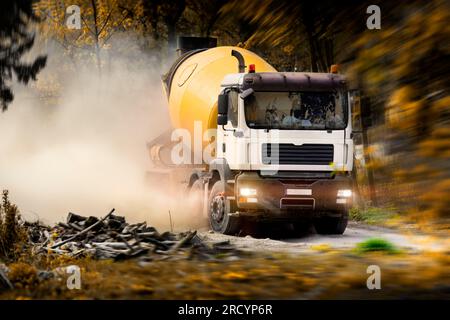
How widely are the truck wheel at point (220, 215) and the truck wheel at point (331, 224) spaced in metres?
1.76

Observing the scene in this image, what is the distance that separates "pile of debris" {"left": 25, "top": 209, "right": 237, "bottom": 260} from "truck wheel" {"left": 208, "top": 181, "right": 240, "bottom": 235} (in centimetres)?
299

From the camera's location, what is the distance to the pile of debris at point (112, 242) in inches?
413

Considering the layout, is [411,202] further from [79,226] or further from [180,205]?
[180,205]

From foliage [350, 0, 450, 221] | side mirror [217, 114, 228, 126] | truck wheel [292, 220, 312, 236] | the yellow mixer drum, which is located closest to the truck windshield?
side mirror [217, 114, 228, 126]

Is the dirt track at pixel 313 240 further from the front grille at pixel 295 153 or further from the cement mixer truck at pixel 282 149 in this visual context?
the front grille at pixel 295 153

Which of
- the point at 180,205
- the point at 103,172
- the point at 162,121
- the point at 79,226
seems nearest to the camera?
the point at 79,226

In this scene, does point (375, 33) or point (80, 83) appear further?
point (80, 83)

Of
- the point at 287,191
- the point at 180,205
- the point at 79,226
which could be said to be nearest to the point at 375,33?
the point at 79,226

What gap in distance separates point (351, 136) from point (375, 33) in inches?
402

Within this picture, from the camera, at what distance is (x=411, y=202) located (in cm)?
555

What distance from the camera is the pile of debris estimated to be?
10484 mm

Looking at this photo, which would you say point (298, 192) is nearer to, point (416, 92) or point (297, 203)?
point (297, 203)
